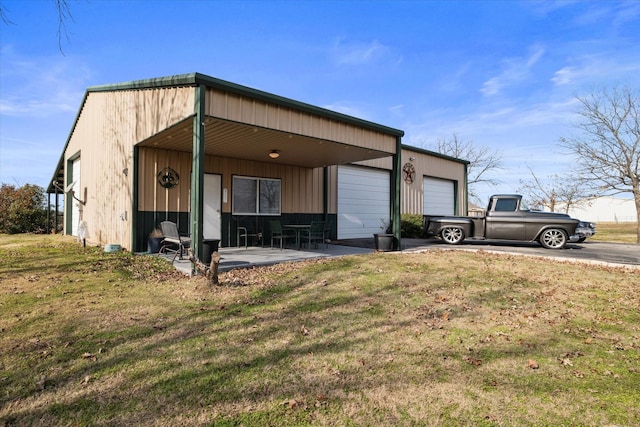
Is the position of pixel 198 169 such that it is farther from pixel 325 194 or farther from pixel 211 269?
pixel 325 194

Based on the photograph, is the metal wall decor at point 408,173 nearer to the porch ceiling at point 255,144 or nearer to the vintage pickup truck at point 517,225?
the vintage pickup truck at point 517,225

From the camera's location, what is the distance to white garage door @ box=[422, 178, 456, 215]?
1636 centimetres

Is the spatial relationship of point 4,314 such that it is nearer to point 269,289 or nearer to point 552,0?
point 269,289

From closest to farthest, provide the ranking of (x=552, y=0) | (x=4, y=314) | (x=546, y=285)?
(x=4, y=314), (x=546, y=285), (x=552, y=0)

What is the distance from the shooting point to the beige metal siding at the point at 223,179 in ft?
28.6

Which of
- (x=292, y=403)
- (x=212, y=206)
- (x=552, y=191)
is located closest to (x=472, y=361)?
(x=292, y=403)

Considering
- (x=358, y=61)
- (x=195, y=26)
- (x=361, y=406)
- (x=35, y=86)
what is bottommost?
(x=361, y=406)

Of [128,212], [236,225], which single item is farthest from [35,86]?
[236,225]

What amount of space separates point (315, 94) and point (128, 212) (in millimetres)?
12566

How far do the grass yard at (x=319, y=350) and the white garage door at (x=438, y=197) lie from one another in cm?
1057

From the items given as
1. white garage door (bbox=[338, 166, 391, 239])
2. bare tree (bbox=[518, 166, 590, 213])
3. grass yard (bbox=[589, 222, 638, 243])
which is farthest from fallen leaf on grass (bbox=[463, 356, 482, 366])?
bare tree (bbox=[518, 166, 590, 213])

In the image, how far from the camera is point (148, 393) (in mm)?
2406

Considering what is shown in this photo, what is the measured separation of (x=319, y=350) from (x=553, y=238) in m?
9.91

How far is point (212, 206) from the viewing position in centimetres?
984
